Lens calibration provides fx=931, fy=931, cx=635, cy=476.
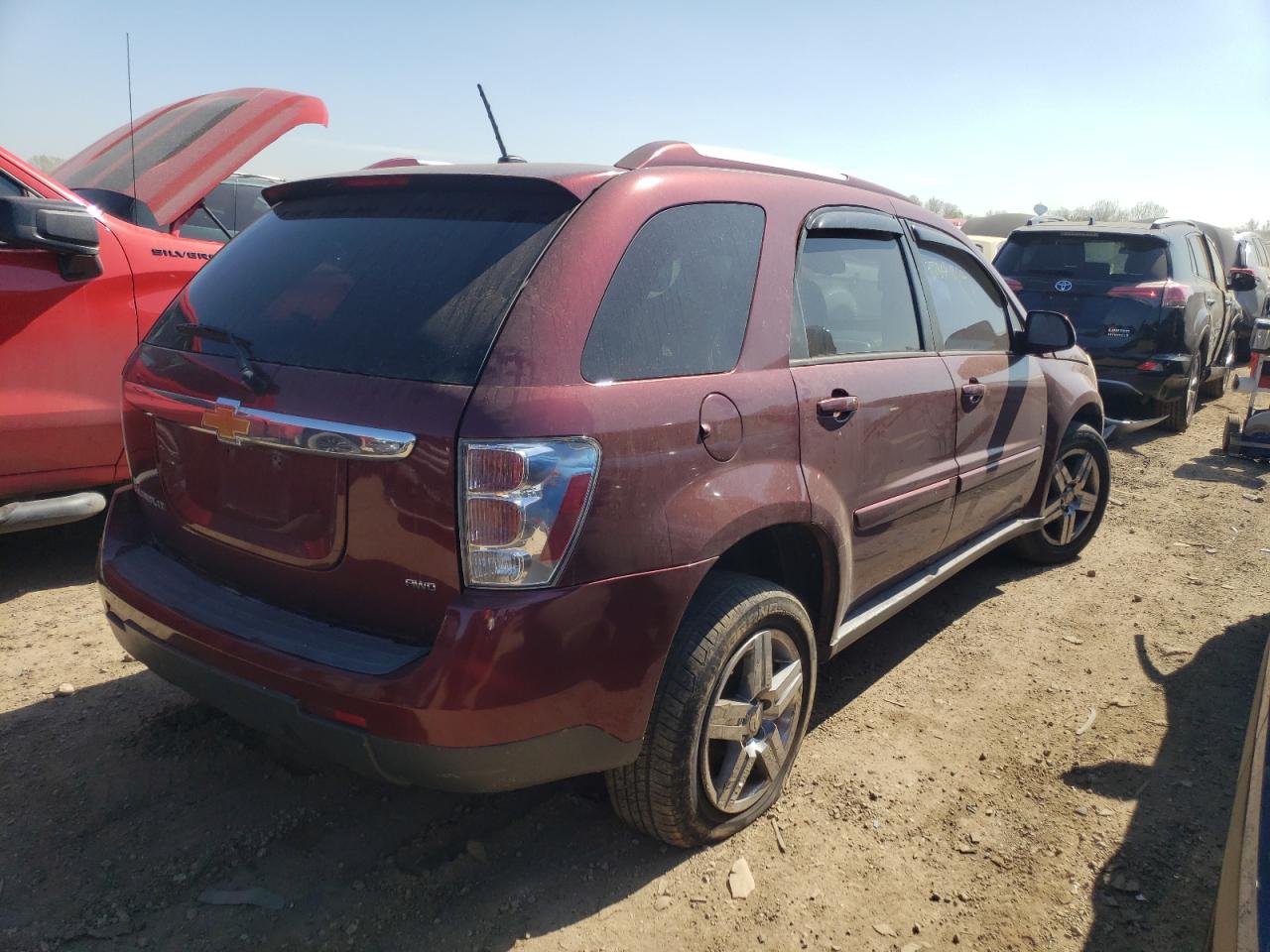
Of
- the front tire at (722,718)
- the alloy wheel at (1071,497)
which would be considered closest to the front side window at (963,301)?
the alloy wheel at (1071,497)

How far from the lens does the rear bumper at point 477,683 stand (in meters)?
1.90

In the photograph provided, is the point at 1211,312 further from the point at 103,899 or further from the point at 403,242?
the point at 103,899

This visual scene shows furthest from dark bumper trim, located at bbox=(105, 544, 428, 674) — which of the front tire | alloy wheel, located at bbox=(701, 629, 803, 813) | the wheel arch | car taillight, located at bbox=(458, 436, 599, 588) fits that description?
the wheel arch

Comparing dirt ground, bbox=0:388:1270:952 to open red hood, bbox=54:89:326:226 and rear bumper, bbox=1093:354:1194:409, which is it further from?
rear bumper, bbox=1093:354:1194:409

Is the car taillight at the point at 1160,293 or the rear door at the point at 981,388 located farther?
the car taillight at the point at 1160,293

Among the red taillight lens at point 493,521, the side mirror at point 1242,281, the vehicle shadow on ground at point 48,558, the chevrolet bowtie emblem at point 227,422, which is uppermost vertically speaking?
the chevrolet bowtie emblem at point 227,422

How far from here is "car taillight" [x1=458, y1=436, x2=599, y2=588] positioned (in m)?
1.89

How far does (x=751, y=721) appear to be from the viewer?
2520mm

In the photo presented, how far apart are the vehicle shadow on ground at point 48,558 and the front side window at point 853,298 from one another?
11.1 ft

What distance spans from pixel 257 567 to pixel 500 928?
41.1 inches

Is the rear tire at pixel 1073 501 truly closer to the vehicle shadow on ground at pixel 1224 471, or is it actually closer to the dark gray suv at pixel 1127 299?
the vehicle shadow on ground at pixel 1224 471

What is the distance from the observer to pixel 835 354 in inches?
111

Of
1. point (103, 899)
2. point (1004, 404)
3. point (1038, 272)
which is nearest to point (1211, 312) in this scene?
point (1038, 272)

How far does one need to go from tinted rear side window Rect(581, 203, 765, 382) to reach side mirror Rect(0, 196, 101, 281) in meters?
2.56
